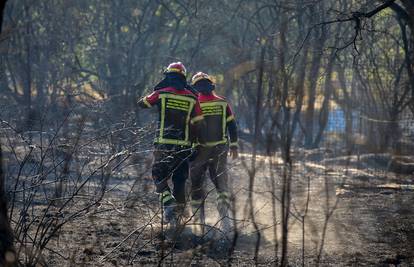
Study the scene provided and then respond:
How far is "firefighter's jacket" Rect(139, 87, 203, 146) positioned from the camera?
8133 millimetres

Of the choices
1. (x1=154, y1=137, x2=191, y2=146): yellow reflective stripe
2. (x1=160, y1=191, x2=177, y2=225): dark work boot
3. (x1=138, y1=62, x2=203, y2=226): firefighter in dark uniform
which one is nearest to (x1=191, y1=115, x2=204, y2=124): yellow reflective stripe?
(x1=138, y1=62, x2=203, y2=226): firefighter in dark uniform

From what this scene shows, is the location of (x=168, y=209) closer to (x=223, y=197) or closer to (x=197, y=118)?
(x=223, y=197)

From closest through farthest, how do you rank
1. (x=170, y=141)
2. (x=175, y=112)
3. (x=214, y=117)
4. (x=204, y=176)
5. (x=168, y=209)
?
(x=168, y=209), (x=170, y=141), (x=175, y=112), (x=204, y=176), (x=214, y=117)

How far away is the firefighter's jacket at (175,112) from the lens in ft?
26.7

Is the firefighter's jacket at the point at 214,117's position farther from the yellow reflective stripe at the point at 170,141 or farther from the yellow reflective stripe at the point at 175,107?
the yellow reflective stripe at the point at 170,141

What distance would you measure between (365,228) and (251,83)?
1053 centimetres

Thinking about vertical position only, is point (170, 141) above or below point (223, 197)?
above

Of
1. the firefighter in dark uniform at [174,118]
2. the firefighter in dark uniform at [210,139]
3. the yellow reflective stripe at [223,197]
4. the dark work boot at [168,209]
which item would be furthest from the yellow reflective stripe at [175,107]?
the yellow reflective stripe at [223,197]

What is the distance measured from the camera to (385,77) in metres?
18.2

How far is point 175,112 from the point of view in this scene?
27.0ft

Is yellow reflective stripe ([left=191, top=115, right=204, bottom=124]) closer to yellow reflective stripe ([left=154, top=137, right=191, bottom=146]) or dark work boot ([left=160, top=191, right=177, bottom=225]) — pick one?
yellow reflective stripe ([left=154, top=137, right=191, bottom=146])

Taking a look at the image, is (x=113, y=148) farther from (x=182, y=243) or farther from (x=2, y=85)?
(x=2, y=85)

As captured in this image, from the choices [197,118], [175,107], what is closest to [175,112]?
[175,107]

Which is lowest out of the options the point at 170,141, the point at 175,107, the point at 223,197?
the point at 223,197
